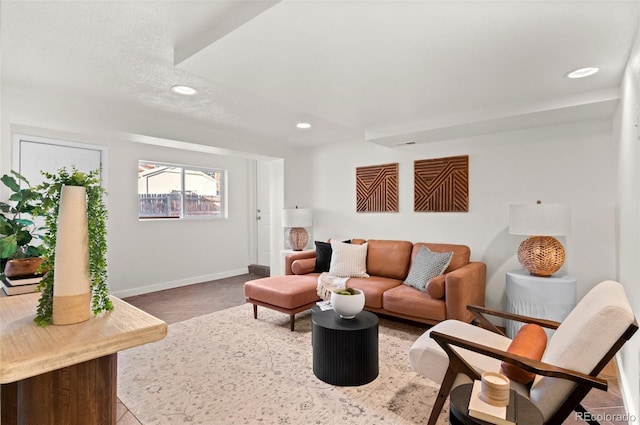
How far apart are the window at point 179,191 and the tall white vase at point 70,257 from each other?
4.39 m

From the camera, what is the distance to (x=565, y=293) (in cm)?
282

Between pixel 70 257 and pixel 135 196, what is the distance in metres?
4.37

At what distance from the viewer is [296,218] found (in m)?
4.90

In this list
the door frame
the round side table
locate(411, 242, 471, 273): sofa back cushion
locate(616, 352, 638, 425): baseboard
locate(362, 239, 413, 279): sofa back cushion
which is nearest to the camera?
the round side table

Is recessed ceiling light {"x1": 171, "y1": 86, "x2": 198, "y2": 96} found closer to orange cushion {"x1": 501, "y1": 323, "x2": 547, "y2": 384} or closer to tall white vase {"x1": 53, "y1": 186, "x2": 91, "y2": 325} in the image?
tall white vase {"x1": 53, "y1": 186, "x2": 91, "y2": 325}

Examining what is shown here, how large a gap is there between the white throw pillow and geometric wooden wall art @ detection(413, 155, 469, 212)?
3.05ft

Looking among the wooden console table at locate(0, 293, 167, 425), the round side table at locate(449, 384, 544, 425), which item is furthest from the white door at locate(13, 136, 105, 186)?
the round side table at locate(449, 384, 544, 425)

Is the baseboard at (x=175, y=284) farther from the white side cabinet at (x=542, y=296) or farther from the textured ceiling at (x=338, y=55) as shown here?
the white side cabinet at (x=542, y=296)

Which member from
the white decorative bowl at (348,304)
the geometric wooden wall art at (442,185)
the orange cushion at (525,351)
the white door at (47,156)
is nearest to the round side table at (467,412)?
the orange cushion at (525,351)

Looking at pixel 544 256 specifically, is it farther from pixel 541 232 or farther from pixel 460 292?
pixel 460 292

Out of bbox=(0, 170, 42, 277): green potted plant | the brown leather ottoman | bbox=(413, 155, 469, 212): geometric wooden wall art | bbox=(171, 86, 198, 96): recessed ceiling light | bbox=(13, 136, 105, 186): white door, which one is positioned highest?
bbox=(171, 86, 198, 96): recessed ceiling light

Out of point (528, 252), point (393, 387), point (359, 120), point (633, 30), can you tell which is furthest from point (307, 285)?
point (633, 30)

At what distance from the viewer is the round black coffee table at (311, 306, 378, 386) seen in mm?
2330

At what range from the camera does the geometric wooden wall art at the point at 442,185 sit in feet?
12.7
